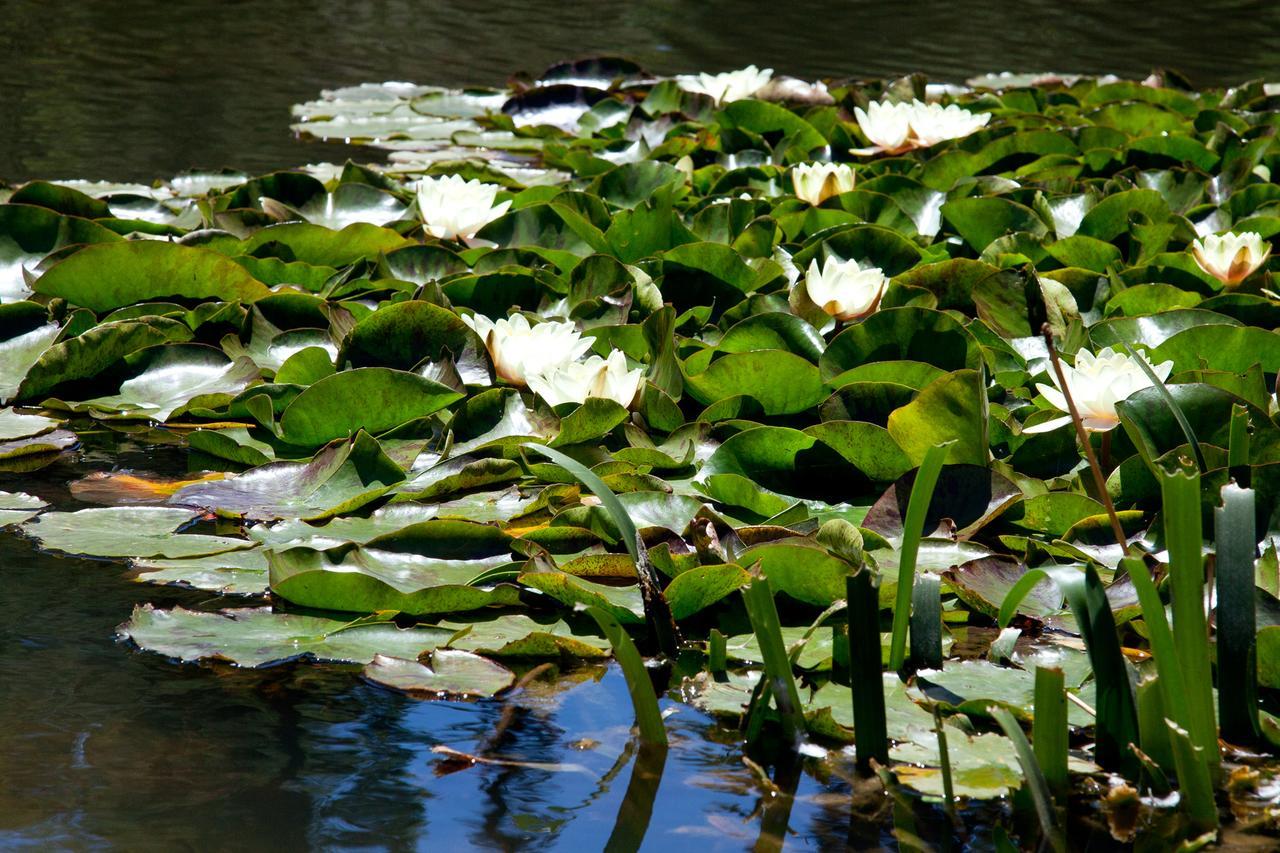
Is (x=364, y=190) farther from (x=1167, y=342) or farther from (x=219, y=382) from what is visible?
(x=1167, y=342)

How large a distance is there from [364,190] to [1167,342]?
1.81m

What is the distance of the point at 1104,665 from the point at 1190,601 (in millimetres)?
93

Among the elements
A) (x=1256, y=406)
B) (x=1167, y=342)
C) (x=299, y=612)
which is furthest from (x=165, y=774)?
(x=1167, y=342)

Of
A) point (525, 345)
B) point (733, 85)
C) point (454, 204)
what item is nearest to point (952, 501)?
point (525, 345)

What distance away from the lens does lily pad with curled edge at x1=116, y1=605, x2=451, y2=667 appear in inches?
54.3

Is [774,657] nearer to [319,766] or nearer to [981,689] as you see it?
[981,689]

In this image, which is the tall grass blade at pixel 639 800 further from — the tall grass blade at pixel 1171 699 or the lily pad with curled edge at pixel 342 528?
the lily pad with curled edge at pixel 342 528

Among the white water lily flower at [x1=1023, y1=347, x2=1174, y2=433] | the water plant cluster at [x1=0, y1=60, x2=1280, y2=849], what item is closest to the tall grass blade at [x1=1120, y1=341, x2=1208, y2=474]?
the water plant cluster at [x1=0, y1=60, x2=1280, y2=849]

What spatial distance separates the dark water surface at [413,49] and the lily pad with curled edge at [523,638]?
9.18 ft

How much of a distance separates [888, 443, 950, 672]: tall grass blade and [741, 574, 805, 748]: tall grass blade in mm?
117

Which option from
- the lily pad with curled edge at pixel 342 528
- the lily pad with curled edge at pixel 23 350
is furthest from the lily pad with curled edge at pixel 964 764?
the lily pad with curled edge at pixel 23 350

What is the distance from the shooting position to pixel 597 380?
1.86m

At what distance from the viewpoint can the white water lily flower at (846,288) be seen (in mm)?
2123

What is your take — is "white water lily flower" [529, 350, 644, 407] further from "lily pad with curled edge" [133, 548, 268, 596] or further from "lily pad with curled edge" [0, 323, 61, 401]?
"lily pad with curled edge" [0, 323, 61, 401]
